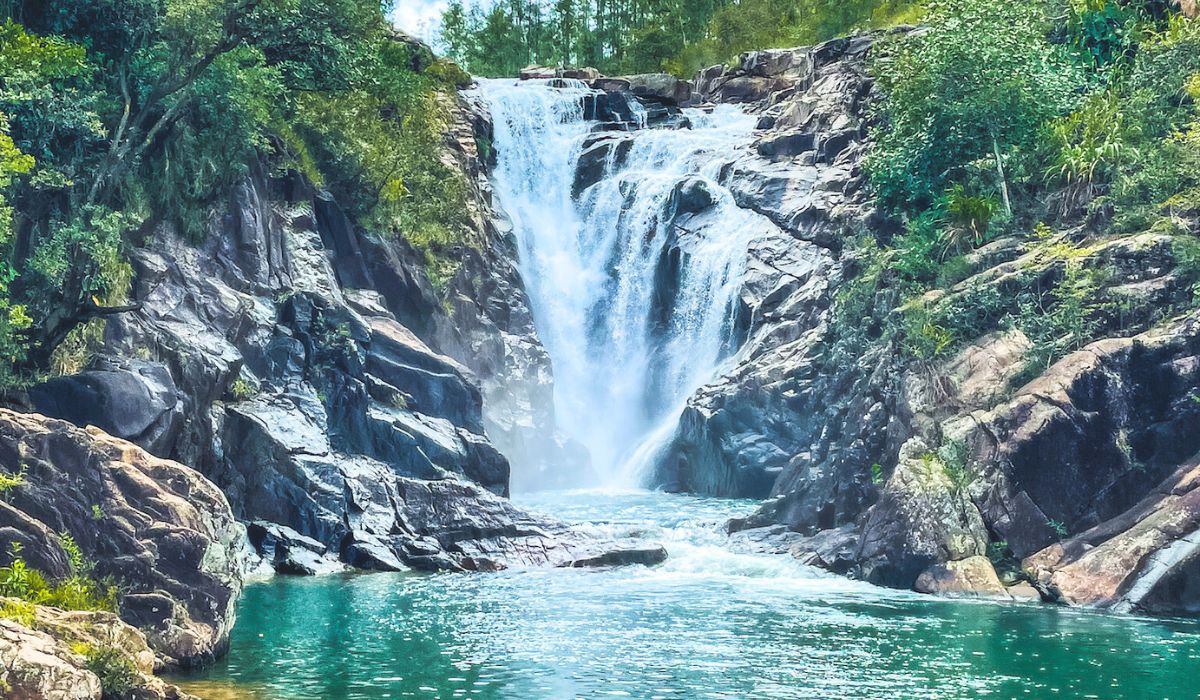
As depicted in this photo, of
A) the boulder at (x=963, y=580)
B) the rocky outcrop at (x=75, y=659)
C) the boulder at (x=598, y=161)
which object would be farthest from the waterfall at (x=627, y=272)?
the rocky outcrop at (x=75, y=659)

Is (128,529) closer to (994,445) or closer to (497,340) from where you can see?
(994,445)

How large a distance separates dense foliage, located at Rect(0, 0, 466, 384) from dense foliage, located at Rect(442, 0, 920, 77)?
4860 centimetres

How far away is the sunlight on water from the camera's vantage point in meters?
18.3

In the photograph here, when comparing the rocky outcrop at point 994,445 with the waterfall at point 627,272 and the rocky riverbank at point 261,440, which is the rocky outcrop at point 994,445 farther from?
the rocky riverbank at point 261,440

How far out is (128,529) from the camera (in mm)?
18953

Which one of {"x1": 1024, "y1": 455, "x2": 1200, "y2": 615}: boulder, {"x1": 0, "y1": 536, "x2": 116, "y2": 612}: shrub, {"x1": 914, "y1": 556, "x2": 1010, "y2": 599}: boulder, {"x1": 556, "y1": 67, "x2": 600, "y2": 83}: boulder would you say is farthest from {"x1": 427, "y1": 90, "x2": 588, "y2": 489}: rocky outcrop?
{"x1": 0, "y1": 536, "x2": 116, "y2": 612}: shrub

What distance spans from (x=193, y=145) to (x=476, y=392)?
12.8 meters

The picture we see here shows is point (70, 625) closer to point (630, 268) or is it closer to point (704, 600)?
point (704, 600)

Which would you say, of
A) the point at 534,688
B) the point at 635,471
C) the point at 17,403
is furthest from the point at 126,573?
the point at 635,471

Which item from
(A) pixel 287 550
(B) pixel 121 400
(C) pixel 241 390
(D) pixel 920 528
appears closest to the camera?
(B) pixel 121 400

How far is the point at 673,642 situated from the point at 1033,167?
77.0ft

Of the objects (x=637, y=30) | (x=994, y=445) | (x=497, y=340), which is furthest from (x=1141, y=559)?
(x=637, y=30)

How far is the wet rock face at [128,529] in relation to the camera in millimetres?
18234

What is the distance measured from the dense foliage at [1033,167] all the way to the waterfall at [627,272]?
10.1 m
